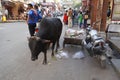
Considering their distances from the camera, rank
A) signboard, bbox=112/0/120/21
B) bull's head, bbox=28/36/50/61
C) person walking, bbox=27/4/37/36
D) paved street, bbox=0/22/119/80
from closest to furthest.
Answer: paved street, bbox=0/22/119/80 < bull's head, bbox=28/36/50/61 < person walking, bbox=27/4/37/36 < signboard, bbox=112/0/120/21

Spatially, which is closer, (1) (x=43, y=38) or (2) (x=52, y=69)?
(2) (x=52, y=69)

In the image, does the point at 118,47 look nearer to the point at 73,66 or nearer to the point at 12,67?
the point at 73,66

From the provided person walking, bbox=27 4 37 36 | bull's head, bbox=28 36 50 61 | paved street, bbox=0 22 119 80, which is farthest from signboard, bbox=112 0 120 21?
bull's head, bbox=28 36 50 61

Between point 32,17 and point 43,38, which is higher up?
point 32,17

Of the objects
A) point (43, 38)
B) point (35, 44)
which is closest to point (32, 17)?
point (43, 38)

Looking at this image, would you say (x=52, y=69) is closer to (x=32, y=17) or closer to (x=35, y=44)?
(x=35, y=44)

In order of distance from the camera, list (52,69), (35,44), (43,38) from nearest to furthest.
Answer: (35,44)
(52,69)
(43,38)

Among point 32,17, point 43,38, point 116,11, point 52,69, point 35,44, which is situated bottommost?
point 52,69

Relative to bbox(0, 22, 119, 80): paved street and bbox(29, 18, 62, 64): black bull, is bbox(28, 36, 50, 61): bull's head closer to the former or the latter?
bbox(29, 18, 62, 64): black bull

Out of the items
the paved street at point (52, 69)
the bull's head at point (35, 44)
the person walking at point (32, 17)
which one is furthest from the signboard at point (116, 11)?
the bull's head at point (35, 44)

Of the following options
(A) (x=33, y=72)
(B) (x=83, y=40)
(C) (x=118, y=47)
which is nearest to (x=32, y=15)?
(B) (x=83, y=40)

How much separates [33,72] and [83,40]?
3556 mm

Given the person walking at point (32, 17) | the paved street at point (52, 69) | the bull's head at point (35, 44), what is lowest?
the paved street at point (52, 69)

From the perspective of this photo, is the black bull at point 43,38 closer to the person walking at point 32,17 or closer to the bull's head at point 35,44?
the bull's head at point 35,44
